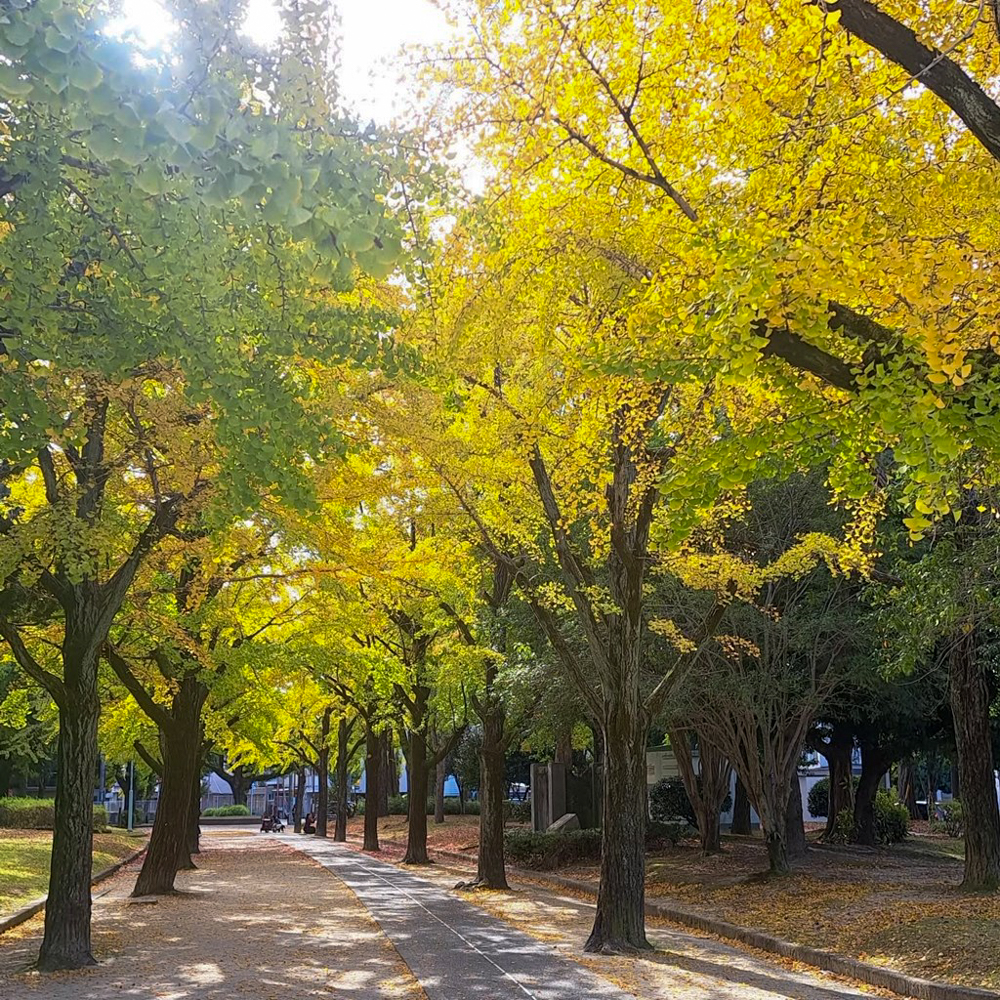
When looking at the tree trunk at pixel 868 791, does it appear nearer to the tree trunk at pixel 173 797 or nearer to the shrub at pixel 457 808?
the tree trunk at pixel 173 797

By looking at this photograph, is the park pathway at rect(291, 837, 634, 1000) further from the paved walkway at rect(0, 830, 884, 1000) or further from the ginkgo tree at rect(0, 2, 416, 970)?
the ginkgo tree at rect(0, 2, 416, 970)

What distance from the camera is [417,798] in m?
26.9

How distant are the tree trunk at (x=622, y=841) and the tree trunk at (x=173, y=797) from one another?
9.18 m

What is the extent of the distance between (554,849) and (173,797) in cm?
1027

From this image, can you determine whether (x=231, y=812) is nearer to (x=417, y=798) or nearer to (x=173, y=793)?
(x=417, y=798)

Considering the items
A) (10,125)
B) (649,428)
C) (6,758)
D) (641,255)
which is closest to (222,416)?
(10,125)

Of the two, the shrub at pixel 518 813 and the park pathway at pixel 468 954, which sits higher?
the park pathway at pixel 468 954

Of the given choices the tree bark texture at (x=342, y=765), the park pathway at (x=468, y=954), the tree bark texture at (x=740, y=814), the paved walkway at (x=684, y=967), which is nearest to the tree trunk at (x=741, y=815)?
the tree bark texture at (x=740, y=814)

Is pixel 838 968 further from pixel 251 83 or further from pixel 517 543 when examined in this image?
pixel 251 83

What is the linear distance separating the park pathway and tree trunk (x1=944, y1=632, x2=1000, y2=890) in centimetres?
670

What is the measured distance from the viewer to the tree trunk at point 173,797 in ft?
59.3

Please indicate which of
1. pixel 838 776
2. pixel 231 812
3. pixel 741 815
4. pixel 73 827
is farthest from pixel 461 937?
pixel 231 812

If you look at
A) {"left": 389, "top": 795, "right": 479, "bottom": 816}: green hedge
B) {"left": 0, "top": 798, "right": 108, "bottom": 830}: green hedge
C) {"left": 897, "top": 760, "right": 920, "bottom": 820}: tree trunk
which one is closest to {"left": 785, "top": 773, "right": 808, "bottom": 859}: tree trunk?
{"left": 897, "top": 760, "right": 920, "bottom": 820}: tree trunk

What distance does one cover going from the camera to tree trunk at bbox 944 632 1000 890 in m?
14.6
